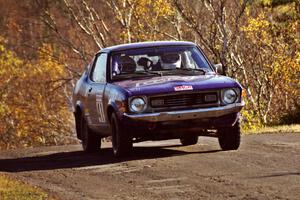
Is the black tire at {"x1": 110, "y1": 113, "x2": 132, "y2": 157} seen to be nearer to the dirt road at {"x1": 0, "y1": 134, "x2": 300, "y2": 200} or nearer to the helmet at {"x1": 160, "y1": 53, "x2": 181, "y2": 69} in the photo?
the dirt road at {"x1": 0, "y1": 134, "x2": 300, "y2": 200}

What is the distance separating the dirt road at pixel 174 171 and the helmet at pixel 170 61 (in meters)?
1.18

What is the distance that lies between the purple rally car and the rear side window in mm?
21

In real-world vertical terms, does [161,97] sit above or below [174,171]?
above

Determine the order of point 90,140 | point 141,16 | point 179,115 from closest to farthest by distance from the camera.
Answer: point 179,115 < point 90,140 < point 141,16

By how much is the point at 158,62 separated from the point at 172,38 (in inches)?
846

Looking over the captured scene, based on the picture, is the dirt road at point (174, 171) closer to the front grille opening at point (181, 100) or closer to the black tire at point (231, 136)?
the black tire at point (231, 136)

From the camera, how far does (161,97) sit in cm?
1362

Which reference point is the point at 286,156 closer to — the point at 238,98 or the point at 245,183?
the point at 238,98

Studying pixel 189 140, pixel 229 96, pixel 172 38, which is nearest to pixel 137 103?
pixel 229 96

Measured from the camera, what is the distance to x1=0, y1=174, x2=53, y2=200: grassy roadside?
1059 cm

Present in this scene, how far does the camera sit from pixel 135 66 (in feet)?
48.5

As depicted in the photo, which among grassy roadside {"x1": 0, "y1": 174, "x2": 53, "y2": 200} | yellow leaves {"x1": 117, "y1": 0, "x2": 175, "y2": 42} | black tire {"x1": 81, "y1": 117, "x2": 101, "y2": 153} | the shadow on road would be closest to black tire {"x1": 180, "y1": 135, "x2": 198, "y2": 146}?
the shadow on road

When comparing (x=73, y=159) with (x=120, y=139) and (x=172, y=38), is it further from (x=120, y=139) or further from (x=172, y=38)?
(x=172, y=38)

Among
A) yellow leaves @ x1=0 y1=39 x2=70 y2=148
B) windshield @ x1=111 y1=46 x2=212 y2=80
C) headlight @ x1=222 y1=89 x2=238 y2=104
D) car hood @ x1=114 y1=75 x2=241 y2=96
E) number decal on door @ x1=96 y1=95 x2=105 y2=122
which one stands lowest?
A: yellow leaves @ x1=0 y1=39 x2=70 y2=148
